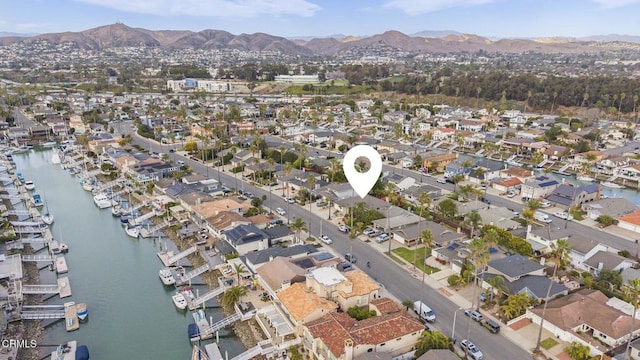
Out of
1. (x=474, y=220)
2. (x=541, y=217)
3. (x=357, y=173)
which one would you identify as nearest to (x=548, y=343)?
(x=474, y=220)

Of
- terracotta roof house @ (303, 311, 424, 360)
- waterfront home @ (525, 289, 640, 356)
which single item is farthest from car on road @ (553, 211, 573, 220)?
terracotta roof house @ (303, 311, 424, 360)

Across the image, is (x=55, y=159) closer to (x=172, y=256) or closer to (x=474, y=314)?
(x=172, y=256)

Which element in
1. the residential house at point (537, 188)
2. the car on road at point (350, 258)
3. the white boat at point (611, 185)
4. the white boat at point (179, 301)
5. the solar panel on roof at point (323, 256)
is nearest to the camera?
the white boat at point (179, 301)

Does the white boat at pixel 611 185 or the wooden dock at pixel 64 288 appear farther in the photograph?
the white boat at pixel 611 185

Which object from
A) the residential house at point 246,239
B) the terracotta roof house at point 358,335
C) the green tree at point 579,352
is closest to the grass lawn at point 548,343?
the green tree at point 579,352

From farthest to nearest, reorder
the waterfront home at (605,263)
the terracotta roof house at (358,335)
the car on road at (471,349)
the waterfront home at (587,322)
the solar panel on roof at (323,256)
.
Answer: the solar panel on roof at (323,256), the waterfront home at (605,263), the waterfront home at (587,322), the car on road at (471,349), the terracotta roof house at (358,335)

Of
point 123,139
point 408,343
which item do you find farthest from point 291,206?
point 123,139

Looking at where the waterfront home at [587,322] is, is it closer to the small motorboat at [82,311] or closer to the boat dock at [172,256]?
the boat dock at [172,256]
